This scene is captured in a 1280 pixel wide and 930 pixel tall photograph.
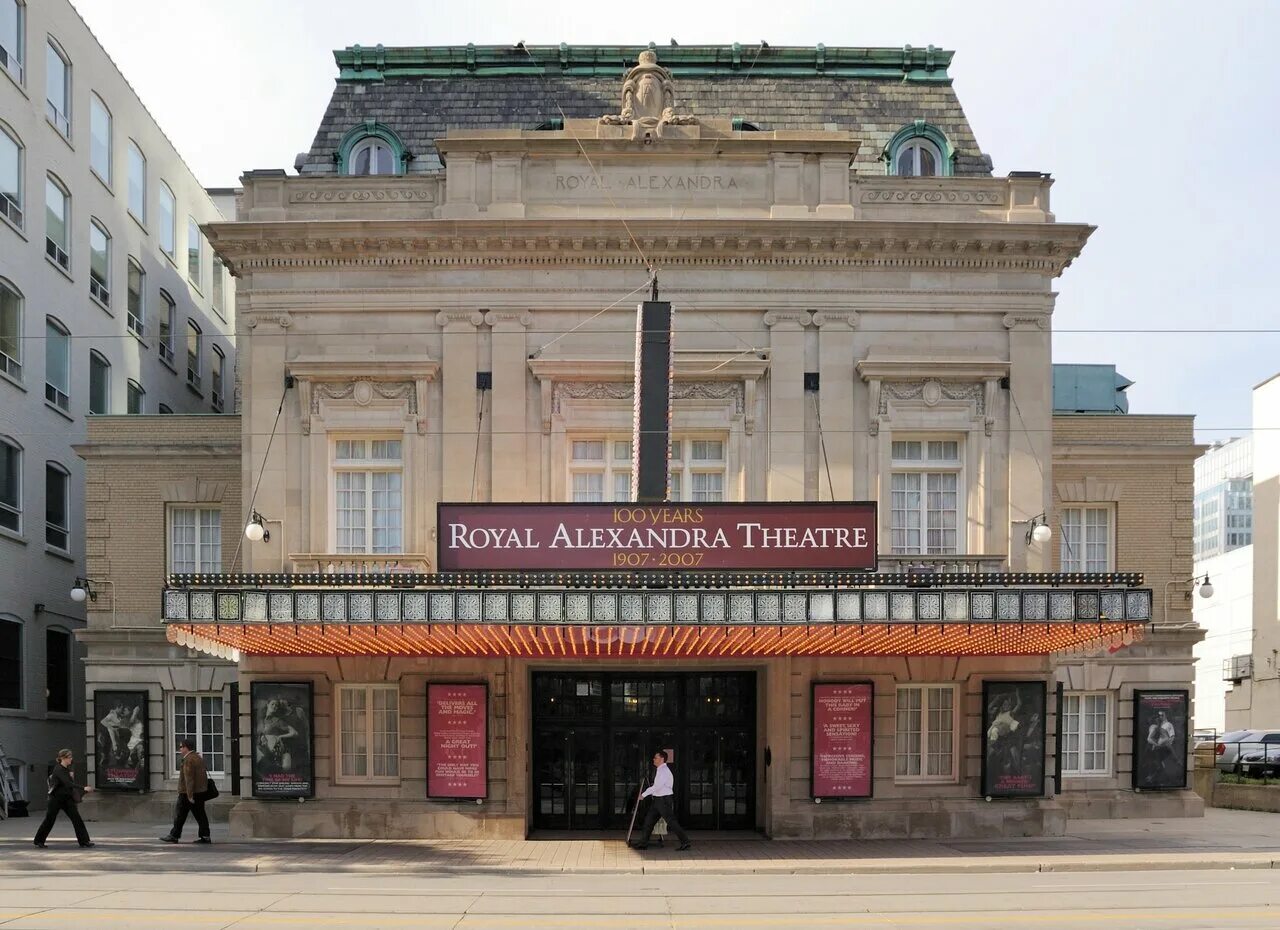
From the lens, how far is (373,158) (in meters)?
25.6

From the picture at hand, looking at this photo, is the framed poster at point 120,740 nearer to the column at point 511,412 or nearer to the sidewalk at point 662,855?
the sidewalk at point 662,855

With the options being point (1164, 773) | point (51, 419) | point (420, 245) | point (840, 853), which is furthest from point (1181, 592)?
point (51, 419)

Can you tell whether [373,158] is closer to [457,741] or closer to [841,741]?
[457,741]

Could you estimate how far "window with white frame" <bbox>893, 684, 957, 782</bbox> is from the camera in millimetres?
23078

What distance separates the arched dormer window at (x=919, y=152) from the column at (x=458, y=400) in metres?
9.15

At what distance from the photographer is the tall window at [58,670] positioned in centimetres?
3130

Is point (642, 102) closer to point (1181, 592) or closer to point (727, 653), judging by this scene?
point (727, 653)

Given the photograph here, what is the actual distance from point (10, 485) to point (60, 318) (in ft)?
15.1

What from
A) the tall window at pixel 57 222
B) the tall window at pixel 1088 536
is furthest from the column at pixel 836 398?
the tall window at pixel 57 222

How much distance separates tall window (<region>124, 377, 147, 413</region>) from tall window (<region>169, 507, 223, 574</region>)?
9.70 metres

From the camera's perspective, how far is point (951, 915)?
14.5 m

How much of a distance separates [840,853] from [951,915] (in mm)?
6052

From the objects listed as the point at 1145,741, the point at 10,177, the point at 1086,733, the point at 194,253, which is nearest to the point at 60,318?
the point at 10,177

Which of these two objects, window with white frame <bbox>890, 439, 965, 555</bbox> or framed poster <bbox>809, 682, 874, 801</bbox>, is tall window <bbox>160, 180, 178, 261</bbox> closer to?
window with white frame <bbox>890, 439, 965, 555</bbox>
